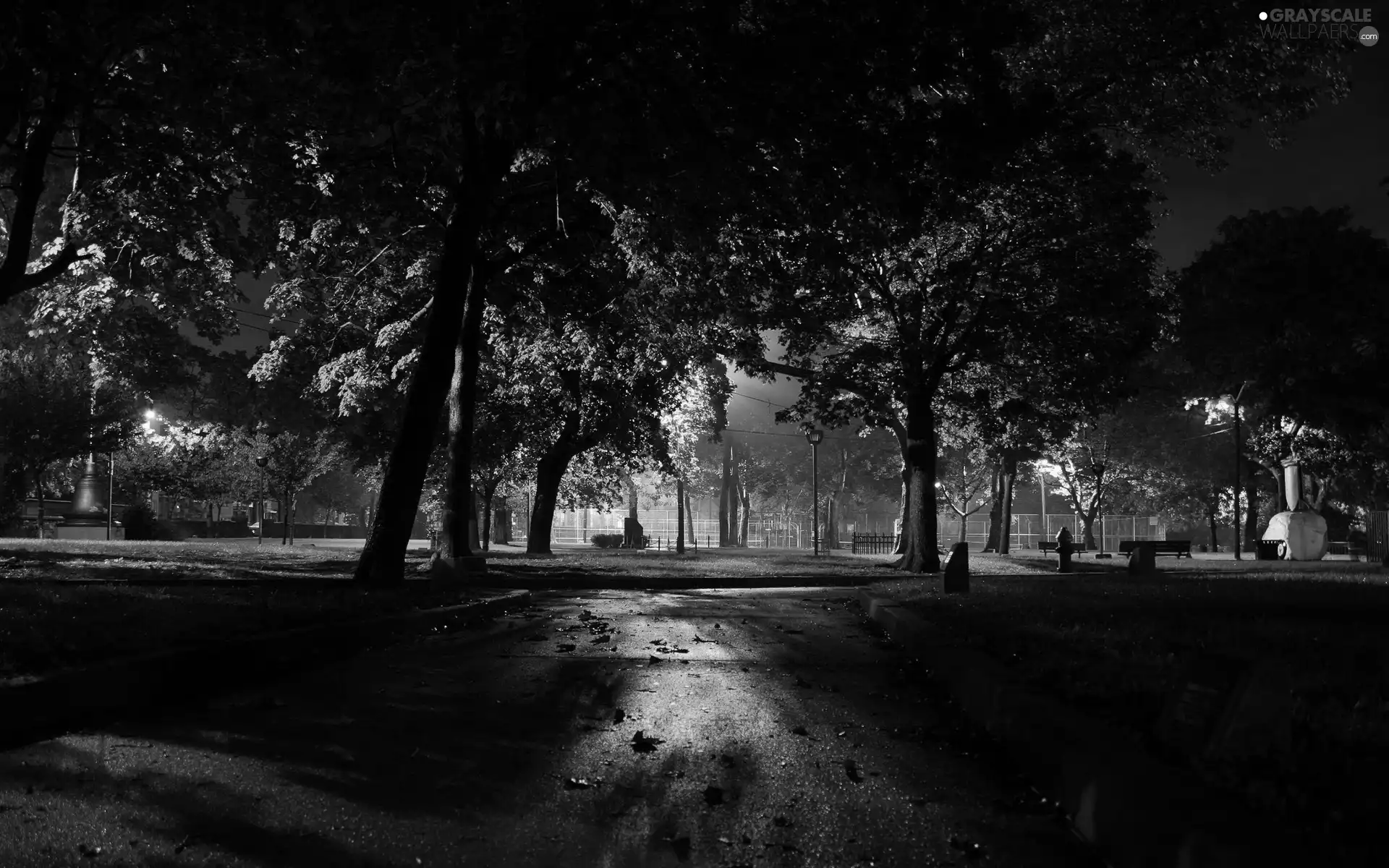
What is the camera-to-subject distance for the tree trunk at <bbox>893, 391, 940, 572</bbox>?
84.1 feet

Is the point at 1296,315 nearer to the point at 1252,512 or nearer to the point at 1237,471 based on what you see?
the point at 1237,471

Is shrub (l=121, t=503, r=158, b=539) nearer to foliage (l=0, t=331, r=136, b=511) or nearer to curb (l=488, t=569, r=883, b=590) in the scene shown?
foliage (l=0, t=331, r=136, b=511)

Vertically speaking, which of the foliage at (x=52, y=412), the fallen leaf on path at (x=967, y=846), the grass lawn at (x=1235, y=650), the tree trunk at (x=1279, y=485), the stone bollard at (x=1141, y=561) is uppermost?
the foliage at (x=52, y=412)

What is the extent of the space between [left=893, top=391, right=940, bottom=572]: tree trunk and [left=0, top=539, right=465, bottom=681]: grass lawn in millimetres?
13666

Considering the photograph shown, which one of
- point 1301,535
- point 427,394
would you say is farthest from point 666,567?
point 1301,535

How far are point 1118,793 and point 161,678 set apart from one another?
5723mm

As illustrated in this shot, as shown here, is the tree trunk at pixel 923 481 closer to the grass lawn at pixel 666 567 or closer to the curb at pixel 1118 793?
the grass lawn at pixel 666 567

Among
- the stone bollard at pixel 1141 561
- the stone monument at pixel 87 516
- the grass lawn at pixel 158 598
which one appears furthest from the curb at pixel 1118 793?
the stone monument at pixel 87 516

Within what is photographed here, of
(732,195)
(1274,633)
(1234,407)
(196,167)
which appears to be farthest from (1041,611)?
(1234,407)

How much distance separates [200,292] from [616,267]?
A: 9.16m

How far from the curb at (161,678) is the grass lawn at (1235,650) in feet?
17.5

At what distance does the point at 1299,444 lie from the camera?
40812 mm

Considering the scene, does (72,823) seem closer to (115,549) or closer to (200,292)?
(200,292)

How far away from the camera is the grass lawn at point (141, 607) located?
22.4ft
